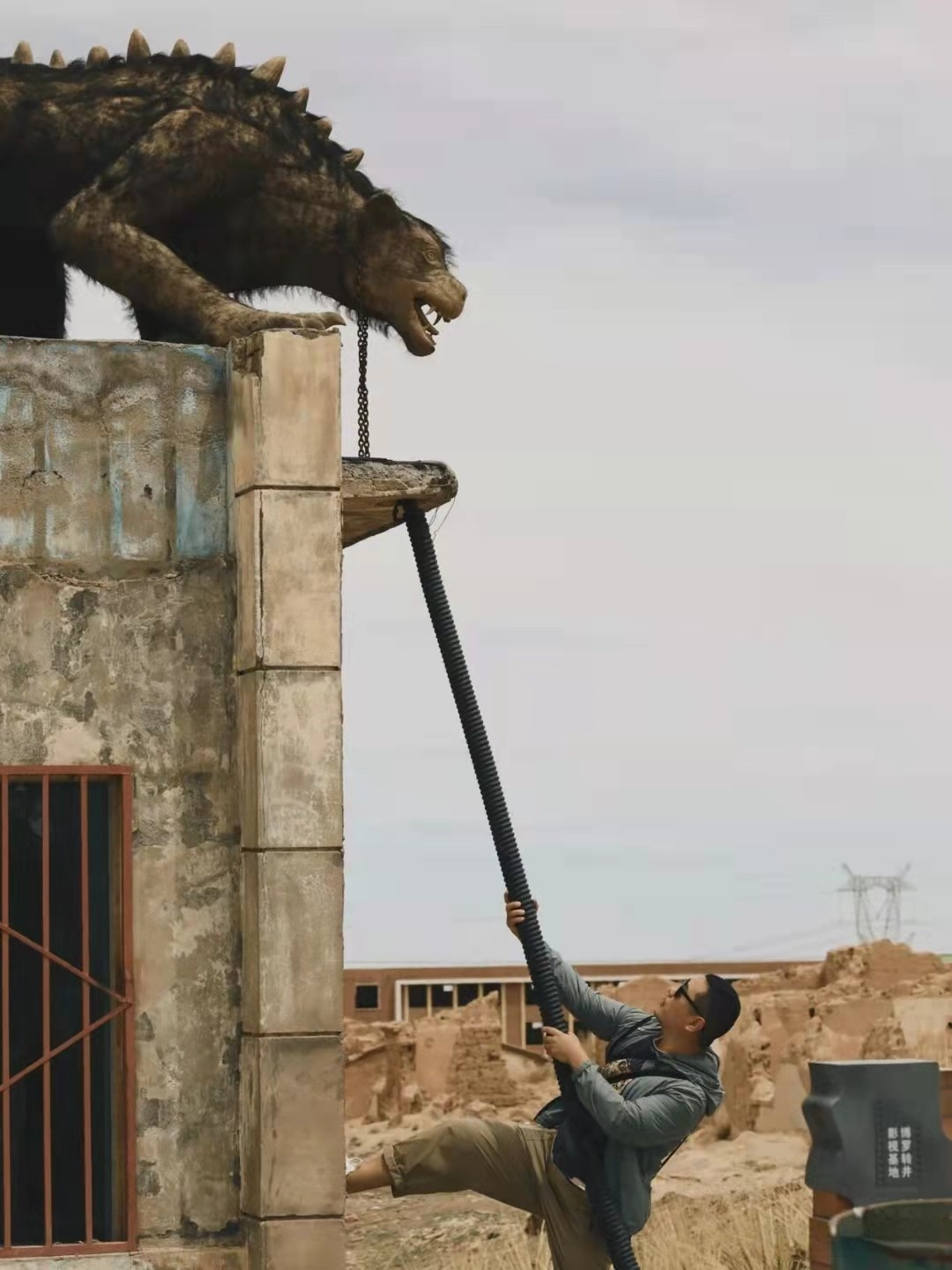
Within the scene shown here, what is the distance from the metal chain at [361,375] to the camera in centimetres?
901

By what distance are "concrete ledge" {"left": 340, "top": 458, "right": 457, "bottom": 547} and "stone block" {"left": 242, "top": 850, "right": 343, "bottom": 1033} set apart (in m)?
1.48

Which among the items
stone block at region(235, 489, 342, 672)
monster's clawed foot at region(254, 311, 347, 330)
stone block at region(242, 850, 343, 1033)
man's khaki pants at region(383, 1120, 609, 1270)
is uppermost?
monster's clawed foot at region(254, 311, 347, 330)

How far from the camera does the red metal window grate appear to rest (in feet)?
26.7

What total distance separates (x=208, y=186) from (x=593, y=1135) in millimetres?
4447

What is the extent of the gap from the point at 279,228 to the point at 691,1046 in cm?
420

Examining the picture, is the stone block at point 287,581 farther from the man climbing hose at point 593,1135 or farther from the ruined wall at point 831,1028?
the ruined wall at point 831,1028

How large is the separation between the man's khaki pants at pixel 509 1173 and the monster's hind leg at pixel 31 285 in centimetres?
447

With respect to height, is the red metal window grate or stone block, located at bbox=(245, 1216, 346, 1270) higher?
the red metal window grate

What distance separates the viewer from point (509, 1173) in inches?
333

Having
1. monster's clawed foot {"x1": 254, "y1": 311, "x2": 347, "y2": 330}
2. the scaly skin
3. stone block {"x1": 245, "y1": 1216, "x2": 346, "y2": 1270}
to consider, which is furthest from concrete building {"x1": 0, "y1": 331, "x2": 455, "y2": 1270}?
the scaly skin

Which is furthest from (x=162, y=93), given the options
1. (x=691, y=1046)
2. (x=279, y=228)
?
(x=691, y=1046)

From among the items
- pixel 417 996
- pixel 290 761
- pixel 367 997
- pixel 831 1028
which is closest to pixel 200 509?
pixel 290 761

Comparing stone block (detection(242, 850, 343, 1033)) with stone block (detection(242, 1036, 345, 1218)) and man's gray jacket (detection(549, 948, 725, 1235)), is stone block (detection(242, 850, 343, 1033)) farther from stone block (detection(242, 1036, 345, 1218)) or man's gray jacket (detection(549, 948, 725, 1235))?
man's gray jacket (detection(549, 948, 725, 1235))

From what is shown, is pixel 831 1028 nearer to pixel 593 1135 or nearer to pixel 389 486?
pixel 593 1135
